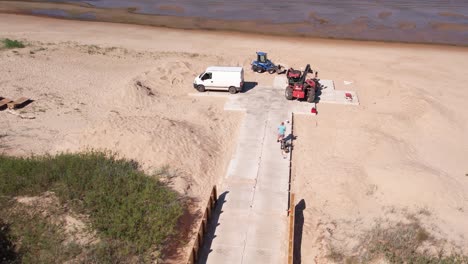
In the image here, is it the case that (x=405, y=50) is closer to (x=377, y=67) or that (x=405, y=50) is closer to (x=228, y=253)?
(x=377, y=67)

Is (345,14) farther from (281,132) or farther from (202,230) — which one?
(202,230)

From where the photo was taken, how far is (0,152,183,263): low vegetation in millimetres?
13016

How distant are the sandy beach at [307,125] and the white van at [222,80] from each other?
1093 mm

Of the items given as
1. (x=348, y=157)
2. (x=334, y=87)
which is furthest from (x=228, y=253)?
(x=334, y=87)

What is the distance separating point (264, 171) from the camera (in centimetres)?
1891

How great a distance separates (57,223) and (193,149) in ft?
25.2

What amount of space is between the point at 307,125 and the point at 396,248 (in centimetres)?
1072

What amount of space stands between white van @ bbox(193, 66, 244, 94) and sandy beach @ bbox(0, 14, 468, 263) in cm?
109

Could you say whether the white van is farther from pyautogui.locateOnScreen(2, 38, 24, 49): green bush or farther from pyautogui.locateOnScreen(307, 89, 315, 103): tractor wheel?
pyautogui.locateOnScreen(2, 38, 24, 49): green bush

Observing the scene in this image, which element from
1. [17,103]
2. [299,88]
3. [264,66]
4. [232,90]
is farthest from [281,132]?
[17,103]

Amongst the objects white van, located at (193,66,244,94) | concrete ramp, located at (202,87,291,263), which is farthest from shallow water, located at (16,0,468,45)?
concrete ramp, located at (202,87,291,263)

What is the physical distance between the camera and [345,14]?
50719 mm

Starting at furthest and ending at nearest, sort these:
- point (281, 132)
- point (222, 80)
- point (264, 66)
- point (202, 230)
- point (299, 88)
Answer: point (264, 66), point (222, 80), point (299, 88), point (281, 132), point (202, 230)

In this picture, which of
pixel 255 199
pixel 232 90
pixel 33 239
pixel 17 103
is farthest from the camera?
pixel 232 90
